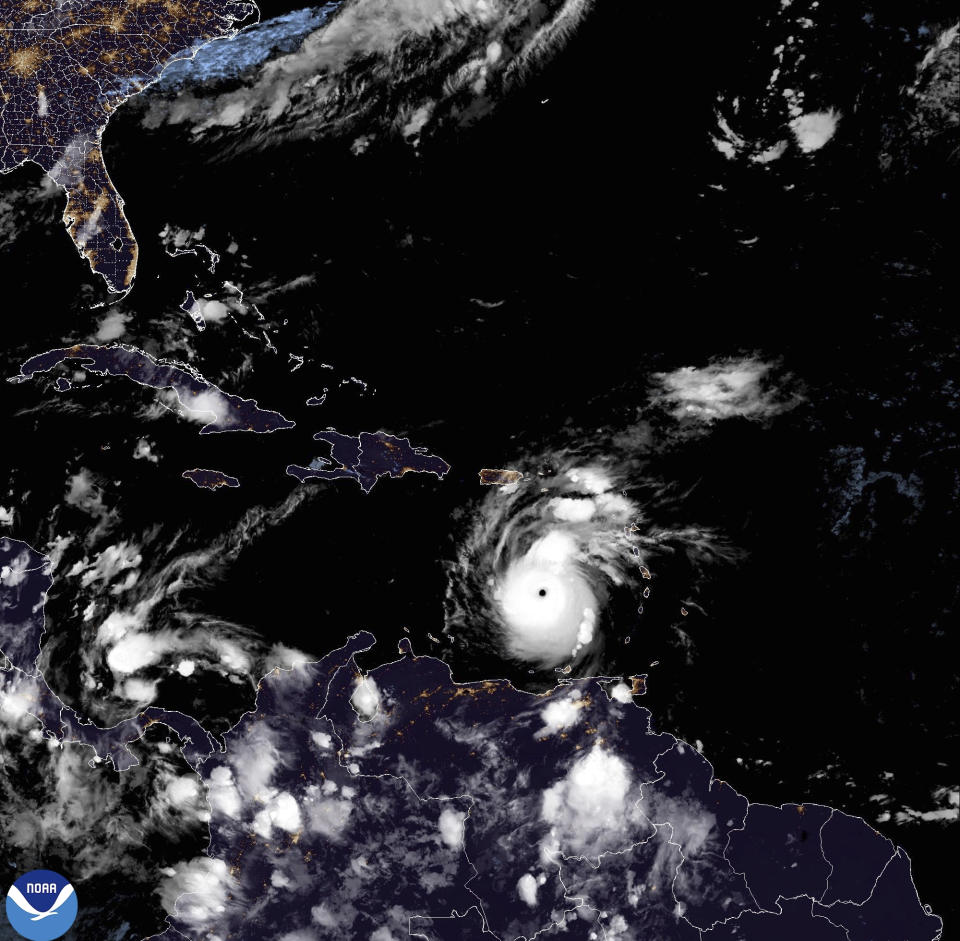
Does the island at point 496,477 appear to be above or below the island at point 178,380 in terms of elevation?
below

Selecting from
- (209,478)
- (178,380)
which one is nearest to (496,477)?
(209,478)

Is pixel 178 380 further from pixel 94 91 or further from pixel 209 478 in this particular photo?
pixel 94 91

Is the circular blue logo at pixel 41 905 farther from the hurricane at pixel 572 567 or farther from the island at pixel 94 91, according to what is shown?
the island at pixel 94 91

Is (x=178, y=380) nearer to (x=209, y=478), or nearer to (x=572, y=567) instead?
(x=209, y=478)

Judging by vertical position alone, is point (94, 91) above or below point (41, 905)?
above

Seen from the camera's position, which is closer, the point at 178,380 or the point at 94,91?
the point at 94,91

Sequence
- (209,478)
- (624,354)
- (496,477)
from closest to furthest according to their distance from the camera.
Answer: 1. (624,354)
2. (496,477)
3. (209,478)

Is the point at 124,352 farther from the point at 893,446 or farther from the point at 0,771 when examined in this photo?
the point at 893,446

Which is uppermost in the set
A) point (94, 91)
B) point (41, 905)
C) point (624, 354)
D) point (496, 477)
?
point (94, 91)

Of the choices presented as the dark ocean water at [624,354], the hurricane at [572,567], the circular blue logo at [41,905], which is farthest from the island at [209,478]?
the circular blue logo at [41,905]

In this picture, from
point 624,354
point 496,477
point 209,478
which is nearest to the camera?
point 624,354
